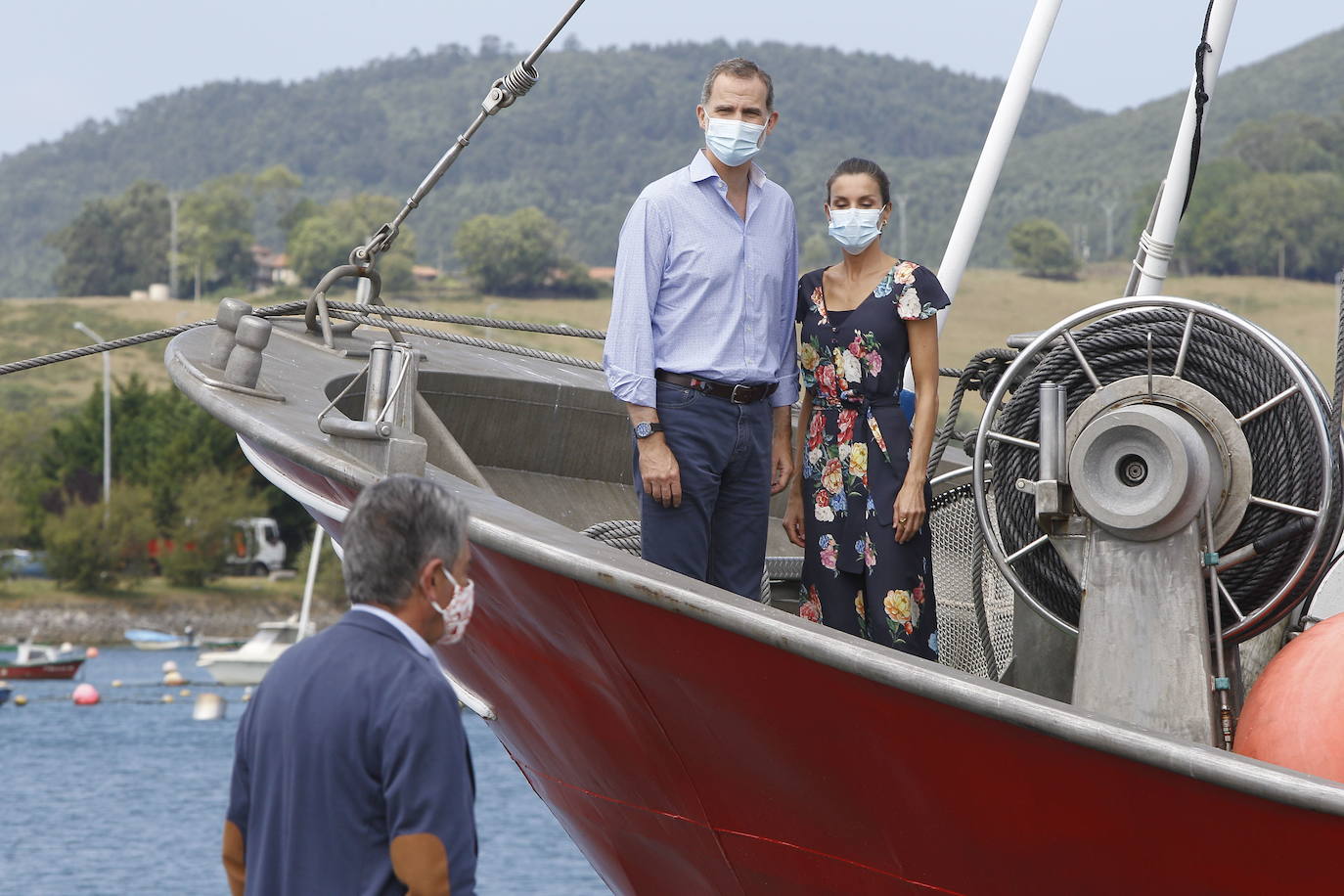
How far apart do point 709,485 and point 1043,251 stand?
11846 cm

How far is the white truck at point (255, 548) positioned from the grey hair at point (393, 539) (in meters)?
64.4

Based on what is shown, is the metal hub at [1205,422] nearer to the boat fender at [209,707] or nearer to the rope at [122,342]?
the rope at [122,342]

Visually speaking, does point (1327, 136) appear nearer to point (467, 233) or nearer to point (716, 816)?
point (467, 233)

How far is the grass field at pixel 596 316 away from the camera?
9094 cm

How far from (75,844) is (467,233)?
104 meters

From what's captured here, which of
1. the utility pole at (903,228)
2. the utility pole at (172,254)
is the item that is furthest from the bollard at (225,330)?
the utility pole at (903,228)

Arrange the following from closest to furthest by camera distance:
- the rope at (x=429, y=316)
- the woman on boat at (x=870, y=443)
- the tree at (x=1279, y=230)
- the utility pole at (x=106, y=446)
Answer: the woman on boat at (x=870, y=443)
the rope at (x=429, y=316)
the utility pole at (x=106, y=446)
the tree at (x=1279, y=230)

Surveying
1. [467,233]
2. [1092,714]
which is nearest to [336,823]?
[1092,714]

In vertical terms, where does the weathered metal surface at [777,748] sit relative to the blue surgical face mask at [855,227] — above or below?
below

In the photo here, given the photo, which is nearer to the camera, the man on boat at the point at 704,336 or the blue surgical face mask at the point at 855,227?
the man on boat at the point at 704,336

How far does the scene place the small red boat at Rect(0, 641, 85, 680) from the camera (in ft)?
163

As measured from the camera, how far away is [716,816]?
13.8 feet

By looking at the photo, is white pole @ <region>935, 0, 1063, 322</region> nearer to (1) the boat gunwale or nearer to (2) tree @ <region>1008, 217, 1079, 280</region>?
(1) the boat gunwale

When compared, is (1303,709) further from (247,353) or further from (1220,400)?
(247,353)
